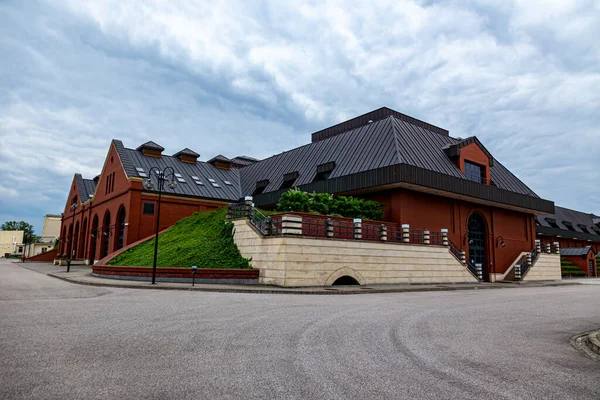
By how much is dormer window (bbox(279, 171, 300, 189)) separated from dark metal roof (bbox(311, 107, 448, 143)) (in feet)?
29.3

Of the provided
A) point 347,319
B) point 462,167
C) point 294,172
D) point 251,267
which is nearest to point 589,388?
point 347,319

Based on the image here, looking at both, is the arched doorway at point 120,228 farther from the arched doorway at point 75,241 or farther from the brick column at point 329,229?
the brick column at point 329,229

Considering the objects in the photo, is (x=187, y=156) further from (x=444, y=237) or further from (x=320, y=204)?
(x=444, y=237)

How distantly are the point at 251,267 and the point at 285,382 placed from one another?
54.4 feet

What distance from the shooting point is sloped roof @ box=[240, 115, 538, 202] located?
28891 mm

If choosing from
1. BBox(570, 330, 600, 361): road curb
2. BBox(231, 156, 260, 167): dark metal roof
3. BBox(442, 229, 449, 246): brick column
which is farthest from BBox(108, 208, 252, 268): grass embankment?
BBox(231, 156, 260, 167): dark metal roof

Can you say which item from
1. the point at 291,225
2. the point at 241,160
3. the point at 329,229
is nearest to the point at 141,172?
the point at 241,160

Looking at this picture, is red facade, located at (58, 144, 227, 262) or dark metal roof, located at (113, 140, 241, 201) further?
dark metal roof, located at (113, 140, 241, 201)

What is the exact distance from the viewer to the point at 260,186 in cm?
3966

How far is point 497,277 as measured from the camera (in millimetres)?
33594

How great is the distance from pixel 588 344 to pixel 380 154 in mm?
22146

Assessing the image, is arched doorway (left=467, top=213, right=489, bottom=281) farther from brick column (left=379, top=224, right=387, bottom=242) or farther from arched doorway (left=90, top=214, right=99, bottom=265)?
arched doorway (left=90, top=214, right=99, bottom=265)

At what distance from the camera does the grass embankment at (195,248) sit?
74.0 ft

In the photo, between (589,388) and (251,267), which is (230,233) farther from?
(589,388)
